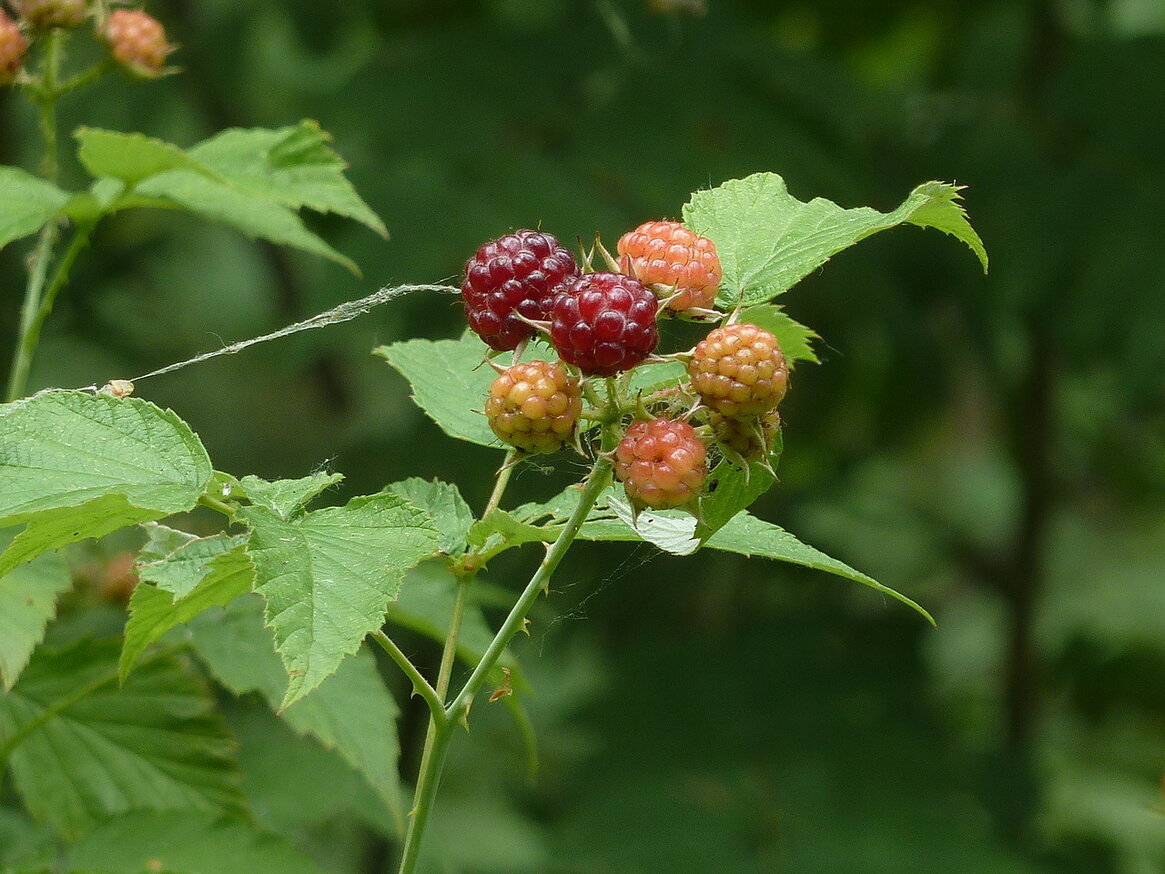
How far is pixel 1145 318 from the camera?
2217 mm

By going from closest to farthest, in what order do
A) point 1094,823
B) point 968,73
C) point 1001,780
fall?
1. point 1001,780
2. point 968,73
3. point 1094,823

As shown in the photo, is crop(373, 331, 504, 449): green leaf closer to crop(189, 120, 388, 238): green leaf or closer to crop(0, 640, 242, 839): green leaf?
crop(189, 120, 388, 238): green leaf

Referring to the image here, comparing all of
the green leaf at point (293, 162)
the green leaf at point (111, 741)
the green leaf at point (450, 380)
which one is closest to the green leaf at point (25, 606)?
the green leaf at point (111, 741)

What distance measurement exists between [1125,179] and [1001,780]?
1308 millimetres

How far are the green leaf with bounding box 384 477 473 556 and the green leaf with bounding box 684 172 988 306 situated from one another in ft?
0.91

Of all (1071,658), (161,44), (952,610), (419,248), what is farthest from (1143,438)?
(161,44)

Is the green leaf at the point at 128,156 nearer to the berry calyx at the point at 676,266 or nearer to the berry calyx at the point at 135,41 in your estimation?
the berry calyx at the point at 135,41

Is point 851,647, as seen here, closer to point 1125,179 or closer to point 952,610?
point 1125,179

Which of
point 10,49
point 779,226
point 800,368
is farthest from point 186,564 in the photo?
point 800,368

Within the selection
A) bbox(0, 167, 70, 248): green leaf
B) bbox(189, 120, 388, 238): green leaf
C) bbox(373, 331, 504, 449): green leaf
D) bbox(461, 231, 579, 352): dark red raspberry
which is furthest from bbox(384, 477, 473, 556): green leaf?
bbox(0, 167, 70, 248): green leaf

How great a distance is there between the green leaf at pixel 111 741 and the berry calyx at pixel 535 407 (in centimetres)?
59

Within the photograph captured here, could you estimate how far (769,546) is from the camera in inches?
34.2

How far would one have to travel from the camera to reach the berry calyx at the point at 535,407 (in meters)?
0.77

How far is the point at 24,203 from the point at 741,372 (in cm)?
89
